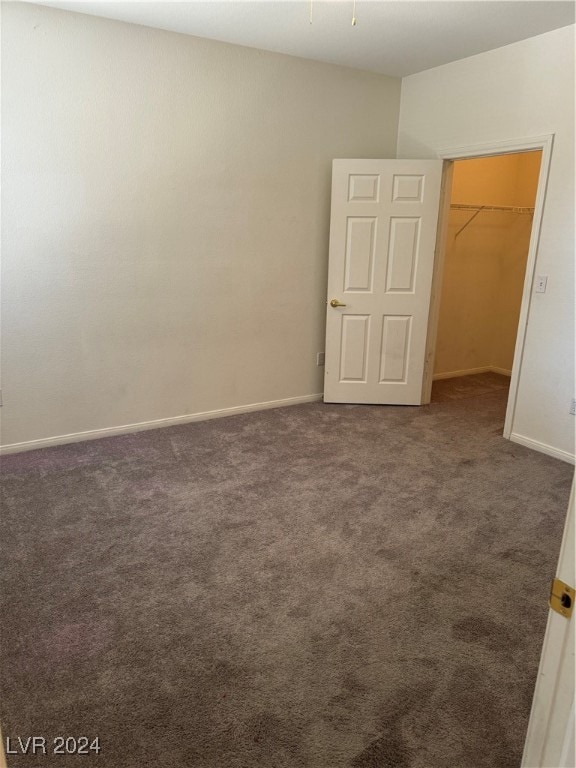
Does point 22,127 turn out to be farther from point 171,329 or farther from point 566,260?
point 566,260

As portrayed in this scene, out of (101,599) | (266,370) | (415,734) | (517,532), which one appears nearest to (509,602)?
(517,532)

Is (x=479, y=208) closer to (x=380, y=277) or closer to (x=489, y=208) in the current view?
(x=489, y=208)

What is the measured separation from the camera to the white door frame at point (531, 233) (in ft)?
11.1

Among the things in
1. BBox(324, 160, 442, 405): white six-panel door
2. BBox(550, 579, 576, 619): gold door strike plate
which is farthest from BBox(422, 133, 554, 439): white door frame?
BBox(550, 579, 576, 619): gold door strike plate

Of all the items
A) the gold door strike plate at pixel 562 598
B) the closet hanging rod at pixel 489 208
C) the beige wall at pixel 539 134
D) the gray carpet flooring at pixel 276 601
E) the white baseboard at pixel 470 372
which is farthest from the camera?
the white baseboard at pixel 470 372

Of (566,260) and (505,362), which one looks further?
(505,362)

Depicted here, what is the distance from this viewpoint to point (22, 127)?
3.00 meters

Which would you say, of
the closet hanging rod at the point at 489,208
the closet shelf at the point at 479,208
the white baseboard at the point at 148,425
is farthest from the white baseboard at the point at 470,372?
the closet hanging rod at the point at 489,208

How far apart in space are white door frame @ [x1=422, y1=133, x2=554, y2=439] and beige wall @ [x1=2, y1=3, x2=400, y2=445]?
26.3 inches

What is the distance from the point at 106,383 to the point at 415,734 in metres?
2.81

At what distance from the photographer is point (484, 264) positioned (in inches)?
209

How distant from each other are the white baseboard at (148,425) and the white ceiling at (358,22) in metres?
2.53

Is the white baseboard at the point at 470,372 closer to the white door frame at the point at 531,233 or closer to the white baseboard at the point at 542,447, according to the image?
Result: the white door frame at the point at 531,233

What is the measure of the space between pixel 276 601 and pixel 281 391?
94.9 inches
